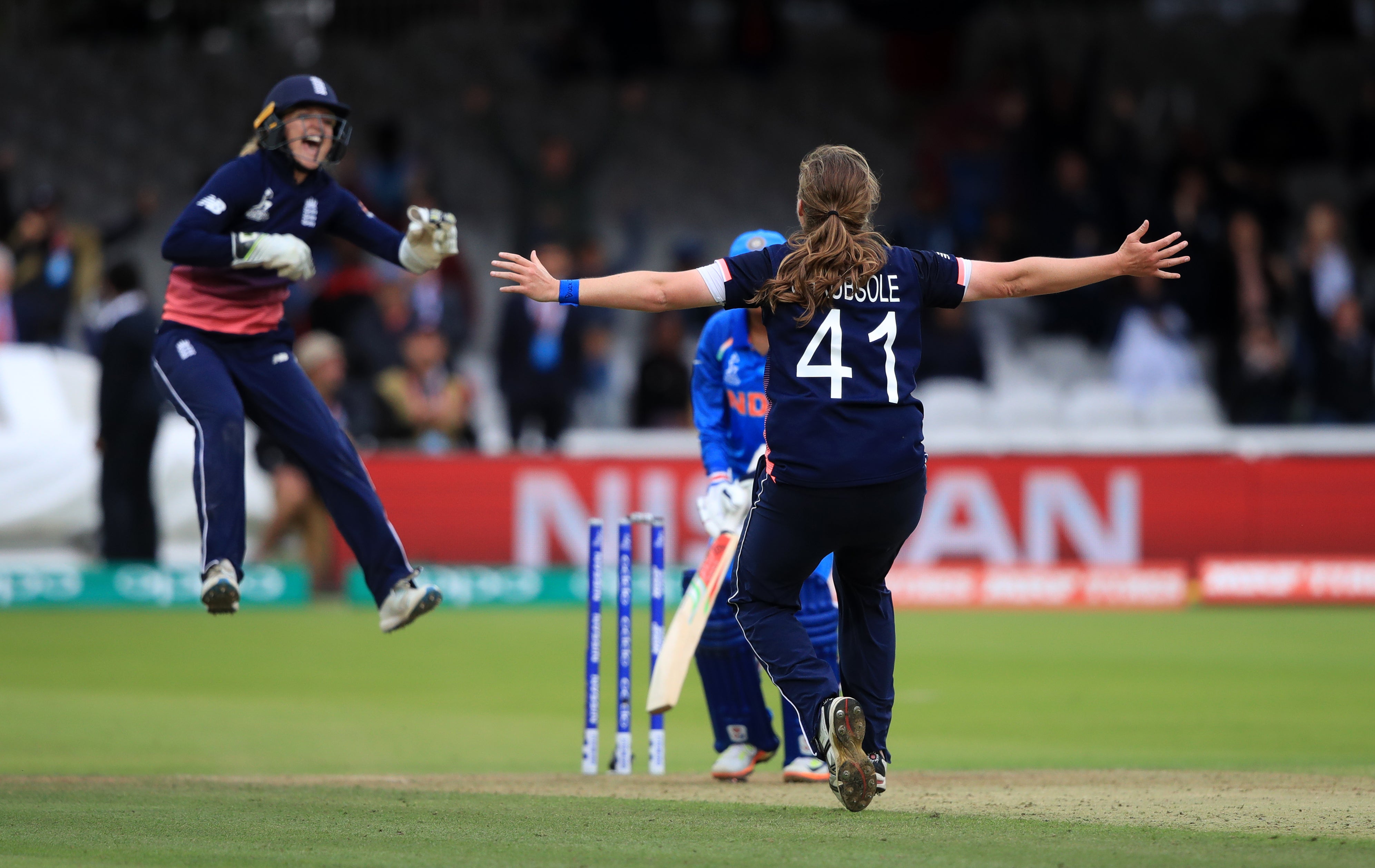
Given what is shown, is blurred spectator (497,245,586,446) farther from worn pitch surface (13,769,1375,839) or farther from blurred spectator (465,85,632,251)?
worn pitch surface (13,769,1375,839)

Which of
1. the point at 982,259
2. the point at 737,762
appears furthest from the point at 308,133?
the point at 982,259

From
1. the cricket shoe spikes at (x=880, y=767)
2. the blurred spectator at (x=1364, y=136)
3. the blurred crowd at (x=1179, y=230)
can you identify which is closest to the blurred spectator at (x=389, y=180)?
the blurred crowd at (x=1179, y=230)

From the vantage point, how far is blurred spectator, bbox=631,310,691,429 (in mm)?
17500

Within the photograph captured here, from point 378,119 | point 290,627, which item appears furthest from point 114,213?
point 290,627

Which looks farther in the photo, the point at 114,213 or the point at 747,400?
the point at 114,213

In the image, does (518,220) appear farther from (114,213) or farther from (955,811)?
(955,811)

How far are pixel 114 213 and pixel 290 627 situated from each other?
934 cm

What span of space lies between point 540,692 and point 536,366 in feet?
21.7

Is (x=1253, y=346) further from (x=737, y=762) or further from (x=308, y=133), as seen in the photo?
(x=308, y=133)

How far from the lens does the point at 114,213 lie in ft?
70.7

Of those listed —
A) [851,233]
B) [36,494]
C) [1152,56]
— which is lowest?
[36,494]

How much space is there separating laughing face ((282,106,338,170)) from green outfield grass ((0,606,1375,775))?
2.86 meters

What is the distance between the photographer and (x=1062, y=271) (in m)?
6.07

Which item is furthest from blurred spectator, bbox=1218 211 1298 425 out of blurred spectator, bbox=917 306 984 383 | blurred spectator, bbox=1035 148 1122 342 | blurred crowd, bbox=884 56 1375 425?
blurred spectator, bbox=917 306 984 383
